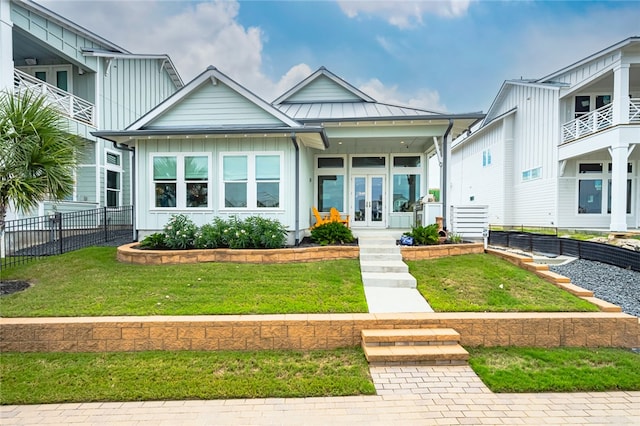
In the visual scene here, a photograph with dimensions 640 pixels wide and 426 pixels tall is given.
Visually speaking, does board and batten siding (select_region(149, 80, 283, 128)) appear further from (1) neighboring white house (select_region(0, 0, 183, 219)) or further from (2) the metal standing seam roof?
(1) neighboring white house (select_region(0, 0, 183, 219))

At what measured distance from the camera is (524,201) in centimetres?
1727

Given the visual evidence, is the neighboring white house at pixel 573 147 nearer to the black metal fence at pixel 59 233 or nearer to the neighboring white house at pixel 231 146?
the neighboring white house at pixel 231 146

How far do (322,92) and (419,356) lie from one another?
1203cm

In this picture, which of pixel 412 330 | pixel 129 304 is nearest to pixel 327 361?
pixel 412 330

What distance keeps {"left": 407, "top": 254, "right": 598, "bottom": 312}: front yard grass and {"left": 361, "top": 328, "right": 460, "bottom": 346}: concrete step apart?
2.31 ft

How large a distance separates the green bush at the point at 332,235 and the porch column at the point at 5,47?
34.7ft

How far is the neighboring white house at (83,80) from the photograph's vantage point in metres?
11.2

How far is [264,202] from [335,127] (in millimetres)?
3308

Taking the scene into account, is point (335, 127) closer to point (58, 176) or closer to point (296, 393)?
point (58, 176)

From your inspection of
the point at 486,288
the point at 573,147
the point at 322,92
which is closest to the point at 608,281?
the point at 486,288

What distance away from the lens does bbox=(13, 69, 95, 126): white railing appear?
1157 cm

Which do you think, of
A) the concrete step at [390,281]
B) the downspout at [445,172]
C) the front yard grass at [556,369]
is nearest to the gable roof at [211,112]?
the downspout at [445,172]

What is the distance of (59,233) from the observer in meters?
8.99

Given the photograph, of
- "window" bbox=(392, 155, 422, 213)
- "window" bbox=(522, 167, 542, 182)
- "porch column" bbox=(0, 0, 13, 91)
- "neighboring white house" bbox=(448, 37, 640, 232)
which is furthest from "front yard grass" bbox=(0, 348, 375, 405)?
"window" bbox=(522, 167, 542, 182)
